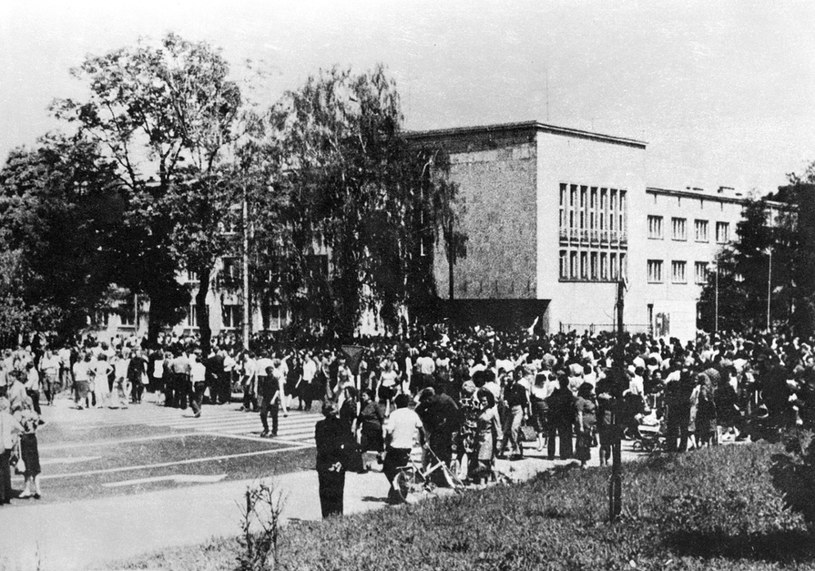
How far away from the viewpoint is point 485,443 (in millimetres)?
15281

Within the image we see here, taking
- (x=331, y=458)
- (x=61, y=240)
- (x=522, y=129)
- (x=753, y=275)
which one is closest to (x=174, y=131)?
(x=61, y=240)

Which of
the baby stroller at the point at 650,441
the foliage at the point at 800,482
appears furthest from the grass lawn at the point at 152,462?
the foliage at the point at 800,482

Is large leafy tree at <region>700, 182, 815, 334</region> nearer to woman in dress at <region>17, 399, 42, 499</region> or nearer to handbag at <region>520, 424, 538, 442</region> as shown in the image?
handbag at <region>520, 424, 538, 442</region>

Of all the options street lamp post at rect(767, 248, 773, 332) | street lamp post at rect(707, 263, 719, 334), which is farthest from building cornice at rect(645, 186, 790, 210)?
street lamp post at rect(707, 263, 719, 334)

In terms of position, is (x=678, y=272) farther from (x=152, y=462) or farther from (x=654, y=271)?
(x=152, y=462)

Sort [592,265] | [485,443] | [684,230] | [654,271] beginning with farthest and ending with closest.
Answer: [684,230] < [654,271] < [592,265] < [485,443]

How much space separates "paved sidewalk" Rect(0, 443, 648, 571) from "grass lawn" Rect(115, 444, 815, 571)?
0.79 m

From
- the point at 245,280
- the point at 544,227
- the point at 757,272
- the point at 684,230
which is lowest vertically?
the point at 245,280

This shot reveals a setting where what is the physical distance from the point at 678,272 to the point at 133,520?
5437 centimetres

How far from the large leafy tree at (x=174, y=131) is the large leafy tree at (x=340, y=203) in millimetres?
3336

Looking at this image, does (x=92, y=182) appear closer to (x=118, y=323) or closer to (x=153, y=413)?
(x=153, y=413)

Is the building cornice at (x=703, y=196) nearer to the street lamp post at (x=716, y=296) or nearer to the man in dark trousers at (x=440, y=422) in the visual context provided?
the street lamp post at (x=716, y=296)

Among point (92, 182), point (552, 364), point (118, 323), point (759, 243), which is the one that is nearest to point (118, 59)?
point (92, 182)

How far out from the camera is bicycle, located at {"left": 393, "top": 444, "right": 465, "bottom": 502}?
13.4 metres
